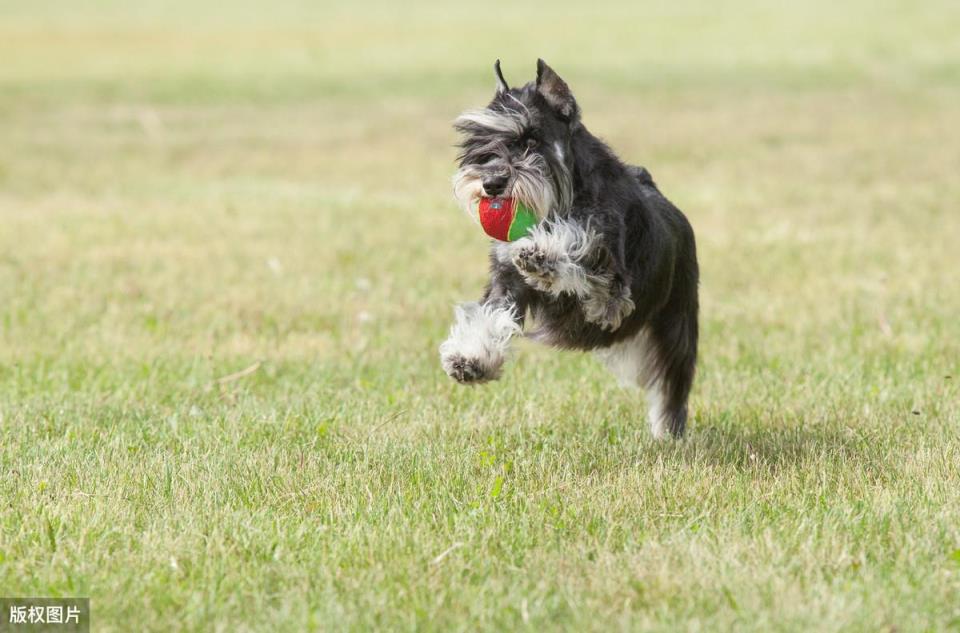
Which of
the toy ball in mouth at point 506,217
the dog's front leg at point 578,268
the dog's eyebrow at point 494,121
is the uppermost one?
the dog's eyebrow at point 494,121

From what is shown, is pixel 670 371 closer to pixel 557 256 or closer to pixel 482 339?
pixel 482 339

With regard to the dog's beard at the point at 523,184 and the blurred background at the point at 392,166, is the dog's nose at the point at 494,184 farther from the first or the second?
the blurred background at the point at 392,166

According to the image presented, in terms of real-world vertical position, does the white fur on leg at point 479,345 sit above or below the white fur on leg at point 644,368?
above

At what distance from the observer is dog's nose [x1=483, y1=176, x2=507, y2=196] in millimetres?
5570

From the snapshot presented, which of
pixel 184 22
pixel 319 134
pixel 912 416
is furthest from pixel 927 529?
pixel 184 22

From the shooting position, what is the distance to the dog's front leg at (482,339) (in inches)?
228

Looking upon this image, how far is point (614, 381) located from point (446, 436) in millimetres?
1726

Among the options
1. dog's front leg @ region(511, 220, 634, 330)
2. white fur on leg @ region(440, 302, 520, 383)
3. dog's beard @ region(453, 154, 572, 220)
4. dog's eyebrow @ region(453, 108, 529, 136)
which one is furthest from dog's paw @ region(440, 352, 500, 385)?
dog's eyebrow @ region(453, 108, 529, 136)

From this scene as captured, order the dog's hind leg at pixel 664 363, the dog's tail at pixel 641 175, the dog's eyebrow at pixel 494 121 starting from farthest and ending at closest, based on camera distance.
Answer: the dog's hind leg at pixel 664 363
the dog's tail at pixel 641 175
the dog's eyebrow at pixel 494 121

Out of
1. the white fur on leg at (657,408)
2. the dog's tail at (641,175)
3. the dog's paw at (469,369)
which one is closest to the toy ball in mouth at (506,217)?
the dog's paw at (469,369)

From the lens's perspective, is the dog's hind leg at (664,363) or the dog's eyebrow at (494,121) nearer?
the dog's eyebrow at (494,121)

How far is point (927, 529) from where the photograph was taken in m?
5.10

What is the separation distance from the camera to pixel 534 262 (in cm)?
561

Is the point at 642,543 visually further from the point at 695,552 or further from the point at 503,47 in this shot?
the point at 503,47
